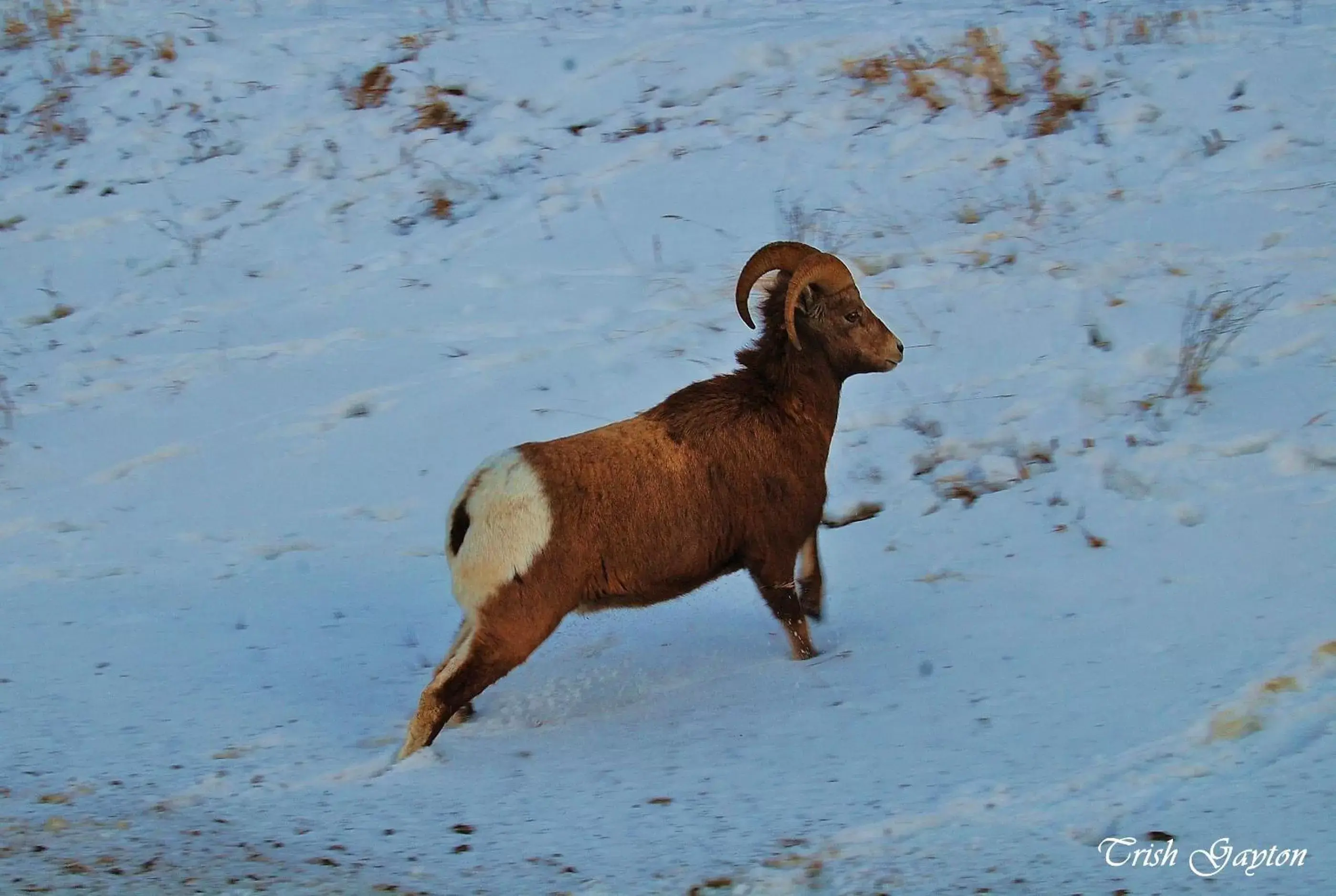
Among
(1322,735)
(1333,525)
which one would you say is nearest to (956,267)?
(1333,525)

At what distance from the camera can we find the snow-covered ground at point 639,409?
5633mm

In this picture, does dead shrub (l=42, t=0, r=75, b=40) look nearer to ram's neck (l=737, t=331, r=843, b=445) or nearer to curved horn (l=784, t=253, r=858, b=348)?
ram's neck (l=737, t=331, r=843, b=445)

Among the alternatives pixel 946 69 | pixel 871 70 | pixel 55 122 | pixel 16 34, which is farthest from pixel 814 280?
pixel 16 34

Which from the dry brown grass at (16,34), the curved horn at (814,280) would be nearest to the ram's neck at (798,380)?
the curved horn at (814,280)

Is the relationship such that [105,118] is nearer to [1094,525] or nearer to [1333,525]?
[1094,525]

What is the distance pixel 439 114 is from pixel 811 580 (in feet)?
27.1

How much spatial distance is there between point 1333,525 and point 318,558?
19.2ft

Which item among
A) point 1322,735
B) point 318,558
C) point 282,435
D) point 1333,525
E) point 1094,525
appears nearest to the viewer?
point 1322,735

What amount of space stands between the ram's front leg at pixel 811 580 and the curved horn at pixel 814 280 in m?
1.07

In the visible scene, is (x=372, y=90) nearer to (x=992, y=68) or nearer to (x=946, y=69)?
(x=946, y=69)

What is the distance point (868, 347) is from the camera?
7.74 m

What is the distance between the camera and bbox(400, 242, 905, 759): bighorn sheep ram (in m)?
6.64

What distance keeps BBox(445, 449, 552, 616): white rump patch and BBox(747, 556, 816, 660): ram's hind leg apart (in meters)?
1.23

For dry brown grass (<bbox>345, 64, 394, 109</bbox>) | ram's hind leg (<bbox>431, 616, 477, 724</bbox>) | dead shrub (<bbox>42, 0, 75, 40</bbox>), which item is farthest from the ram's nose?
dead shrub (<bbox>42, 0, 75, 40</bbox>)
